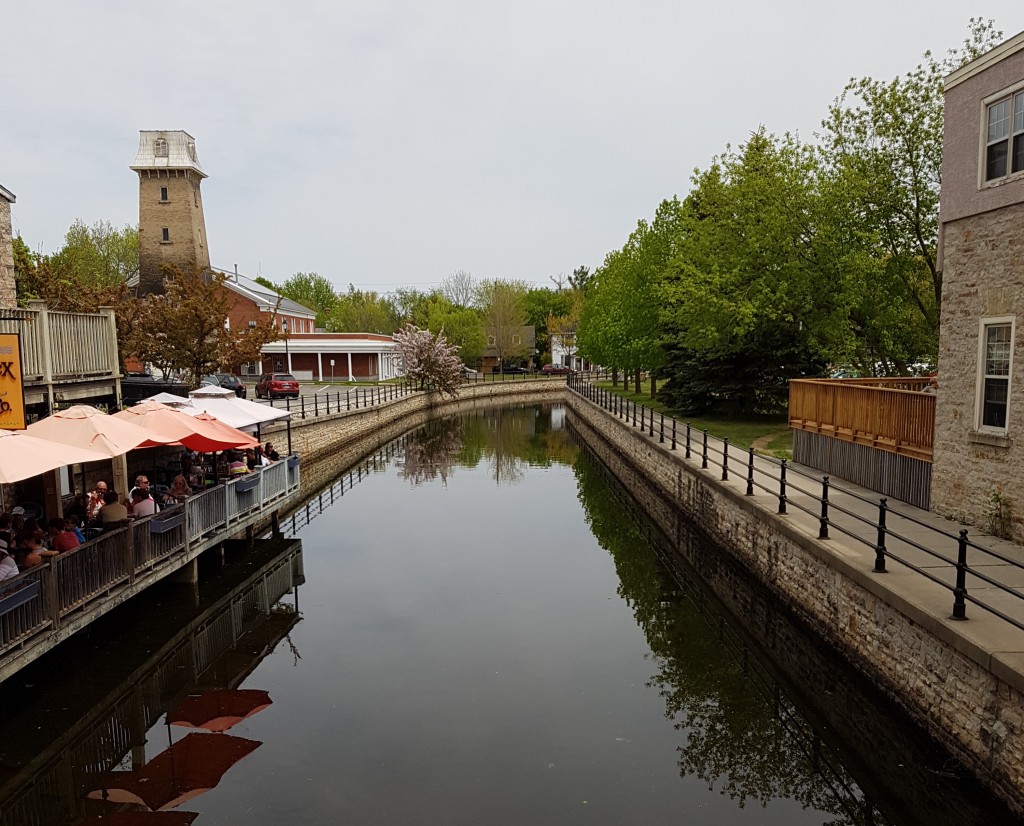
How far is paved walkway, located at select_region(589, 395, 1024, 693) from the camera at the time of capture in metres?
7.17

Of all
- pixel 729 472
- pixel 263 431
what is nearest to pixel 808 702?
pixel 729 472

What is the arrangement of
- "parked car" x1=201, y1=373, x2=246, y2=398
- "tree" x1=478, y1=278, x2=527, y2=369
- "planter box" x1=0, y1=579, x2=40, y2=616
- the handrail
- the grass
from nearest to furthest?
the handrail, "planter box" x1=0, y1=579, x2=40, y2=616, the grass, "parked car" x1=201, y1=373, x2=246, y2=398, "tree" x1=478, y1=278, x2=527, y2=369

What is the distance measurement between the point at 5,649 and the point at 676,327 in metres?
31.0

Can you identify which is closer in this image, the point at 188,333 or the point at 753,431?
the point at 188,333

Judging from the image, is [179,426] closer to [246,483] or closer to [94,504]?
[94,504]

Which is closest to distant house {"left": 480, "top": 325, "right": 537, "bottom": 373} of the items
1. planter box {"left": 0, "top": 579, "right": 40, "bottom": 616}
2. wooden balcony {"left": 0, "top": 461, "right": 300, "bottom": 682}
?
wooden balcony {"left": 0, "top": 461, "right": 300, "bottom": 682}

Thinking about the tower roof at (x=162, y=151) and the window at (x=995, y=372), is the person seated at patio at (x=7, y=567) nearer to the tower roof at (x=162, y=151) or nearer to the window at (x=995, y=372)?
the window at (x=995, y=372)

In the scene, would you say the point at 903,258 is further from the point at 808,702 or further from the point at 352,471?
the point at 352,471

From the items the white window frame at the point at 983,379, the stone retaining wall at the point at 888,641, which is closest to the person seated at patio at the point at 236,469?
the stone retaining wall at the point at 888,641

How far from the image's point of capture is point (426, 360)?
5491cm

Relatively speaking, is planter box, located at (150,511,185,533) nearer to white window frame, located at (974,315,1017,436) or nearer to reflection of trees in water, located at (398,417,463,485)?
white window frame, located at (974,315,1017,436)

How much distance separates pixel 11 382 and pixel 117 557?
320 cm

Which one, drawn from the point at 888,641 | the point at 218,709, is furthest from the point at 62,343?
the point at 888,641

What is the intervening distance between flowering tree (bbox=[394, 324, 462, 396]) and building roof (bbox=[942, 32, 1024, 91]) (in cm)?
4362
